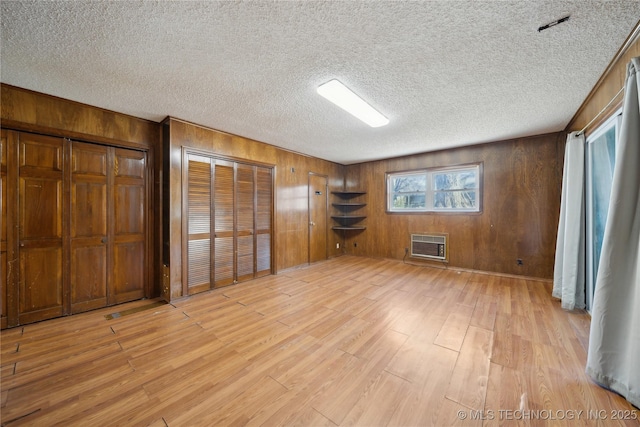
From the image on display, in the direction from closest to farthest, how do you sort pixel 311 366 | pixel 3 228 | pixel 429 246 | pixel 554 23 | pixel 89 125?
pixel 554 23, pixel 311 366, pixel 3 228, pixel 89 125, pixel 429 246

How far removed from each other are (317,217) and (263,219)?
1552 millimetres

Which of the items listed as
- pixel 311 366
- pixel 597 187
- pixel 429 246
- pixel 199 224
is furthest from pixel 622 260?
pixel 199 224

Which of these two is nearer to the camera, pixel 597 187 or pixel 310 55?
pixel 310 55

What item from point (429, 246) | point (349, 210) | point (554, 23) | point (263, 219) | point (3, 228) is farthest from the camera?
point (349, 210)

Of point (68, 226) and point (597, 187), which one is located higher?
point (597, 187)

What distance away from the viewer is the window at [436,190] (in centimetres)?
443

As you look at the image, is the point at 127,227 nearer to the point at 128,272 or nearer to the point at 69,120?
the point at 128,272

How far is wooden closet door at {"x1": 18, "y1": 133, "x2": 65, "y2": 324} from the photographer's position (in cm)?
231

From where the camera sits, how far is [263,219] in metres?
4.16

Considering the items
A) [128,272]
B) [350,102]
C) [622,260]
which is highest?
[350,102]

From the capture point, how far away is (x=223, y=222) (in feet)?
11.7

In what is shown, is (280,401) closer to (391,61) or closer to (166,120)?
(391,61)

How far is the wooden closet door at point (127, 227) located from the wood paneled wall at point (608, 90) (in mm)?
5056

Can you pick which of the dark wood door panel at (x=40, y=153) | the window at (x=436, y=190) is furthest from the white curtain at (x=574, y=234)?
the dark wood door panel at (x=40, y=153)
